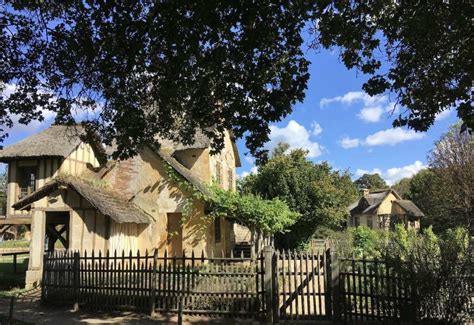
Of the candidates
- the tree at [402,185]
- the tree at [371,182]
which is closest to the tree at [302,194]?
the tree at [402,185]

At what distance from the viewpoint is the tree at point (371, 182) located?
96.1 meters

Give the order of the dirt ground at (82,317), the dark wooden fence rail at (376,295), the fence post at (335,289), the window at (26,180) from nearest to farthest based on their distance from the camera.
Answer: the dark wooden fence rail at (376,295), the fence post at (335,289), the dirt ground at (82,317), the window at (26,180)

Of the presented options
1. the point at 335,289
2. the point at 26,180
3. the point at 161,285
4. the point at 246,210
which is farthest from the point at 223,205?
the point at 26,180

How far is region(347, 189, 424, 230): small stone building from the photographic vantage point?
56.0 m

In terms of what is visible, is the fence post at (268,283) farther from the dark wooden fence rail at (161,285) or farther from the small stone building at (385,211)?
the small stone building at (385,211)

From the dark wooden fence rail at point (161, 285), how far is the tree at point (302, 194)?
18.2 meters

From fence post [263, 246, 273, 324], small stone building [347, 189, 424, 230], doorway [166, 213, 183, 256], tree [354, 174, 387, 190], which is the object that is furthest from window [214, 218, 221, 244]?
tree [354, 174, 387, 190]

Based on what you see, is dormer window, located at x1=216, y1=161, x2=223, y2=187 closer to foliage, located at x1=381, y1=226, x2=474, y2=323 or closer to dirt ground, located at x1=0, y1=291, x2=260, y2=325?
dirt ground, located at x1=0, y1=291, x2=260, y2=325

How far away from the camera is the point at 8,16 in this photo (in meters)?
8.42

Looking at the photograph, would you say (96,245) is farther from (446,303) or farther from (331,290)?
(446,303)

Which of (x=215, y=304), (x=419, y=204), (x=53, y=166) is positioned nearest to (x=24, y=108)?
(x=215, y=304)

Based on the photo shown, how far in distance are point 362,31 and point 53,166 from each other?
20.2 metres

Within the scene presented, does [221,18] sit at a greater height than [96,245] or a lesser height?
greater

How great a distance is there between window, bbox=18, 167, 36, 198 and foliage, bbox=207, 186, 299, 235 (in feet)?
36.1
